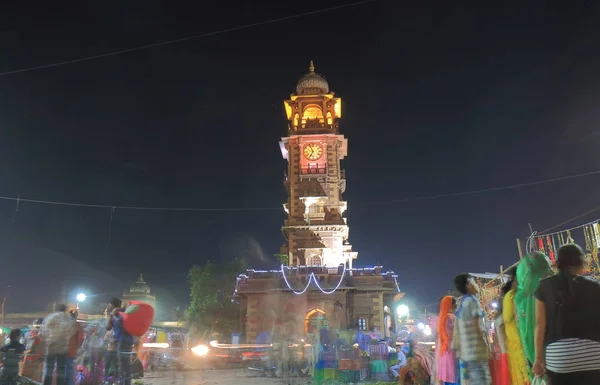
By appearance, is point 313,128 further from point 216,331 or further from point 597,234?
point 597,234

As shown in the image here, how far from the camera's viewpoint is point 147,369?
17.6m

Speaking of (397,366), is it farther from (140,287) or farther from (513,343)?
(140,287)

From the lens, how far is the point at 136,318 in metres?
8.18

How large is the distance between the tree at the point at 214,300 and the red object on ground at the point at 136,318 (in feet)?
106

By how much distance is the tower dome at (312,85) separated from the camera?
40.3 m

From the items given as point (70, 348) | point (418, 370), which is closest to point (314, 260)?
point (418, 370)

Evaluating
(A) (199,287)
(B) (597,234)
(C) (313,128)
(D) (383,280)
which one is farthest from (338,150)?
(B) (597,234)

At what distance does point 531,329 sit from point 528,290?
48 cm

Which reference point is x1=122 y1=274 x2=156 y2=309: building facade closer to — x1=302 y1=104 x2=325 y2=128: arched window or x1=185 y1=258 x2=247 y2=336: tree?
x1=185 y1=258 x2=247 y2=336: tree

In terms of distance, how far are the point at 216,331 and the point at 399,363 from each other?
2896cm

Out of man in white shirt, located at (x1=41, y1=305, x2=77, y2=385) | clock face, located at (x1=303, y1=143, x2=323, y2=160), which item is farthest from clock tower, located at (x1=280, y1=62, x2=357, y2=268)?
man in white shirt, located at (x1=41, y1=305, x2=77, y2=385)

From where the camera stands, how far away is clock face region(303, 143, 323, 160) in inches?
1497

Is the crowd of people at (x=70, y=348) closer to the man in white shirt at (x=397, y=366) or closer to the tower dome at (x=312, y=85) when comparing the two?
the man in white shirt at (x=397, y=366)

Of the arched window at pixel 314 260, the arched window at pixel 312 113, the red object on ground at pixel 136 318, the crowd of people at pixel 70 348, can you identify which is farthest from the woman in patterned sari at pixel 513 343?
the arched window at pixel 312 113
